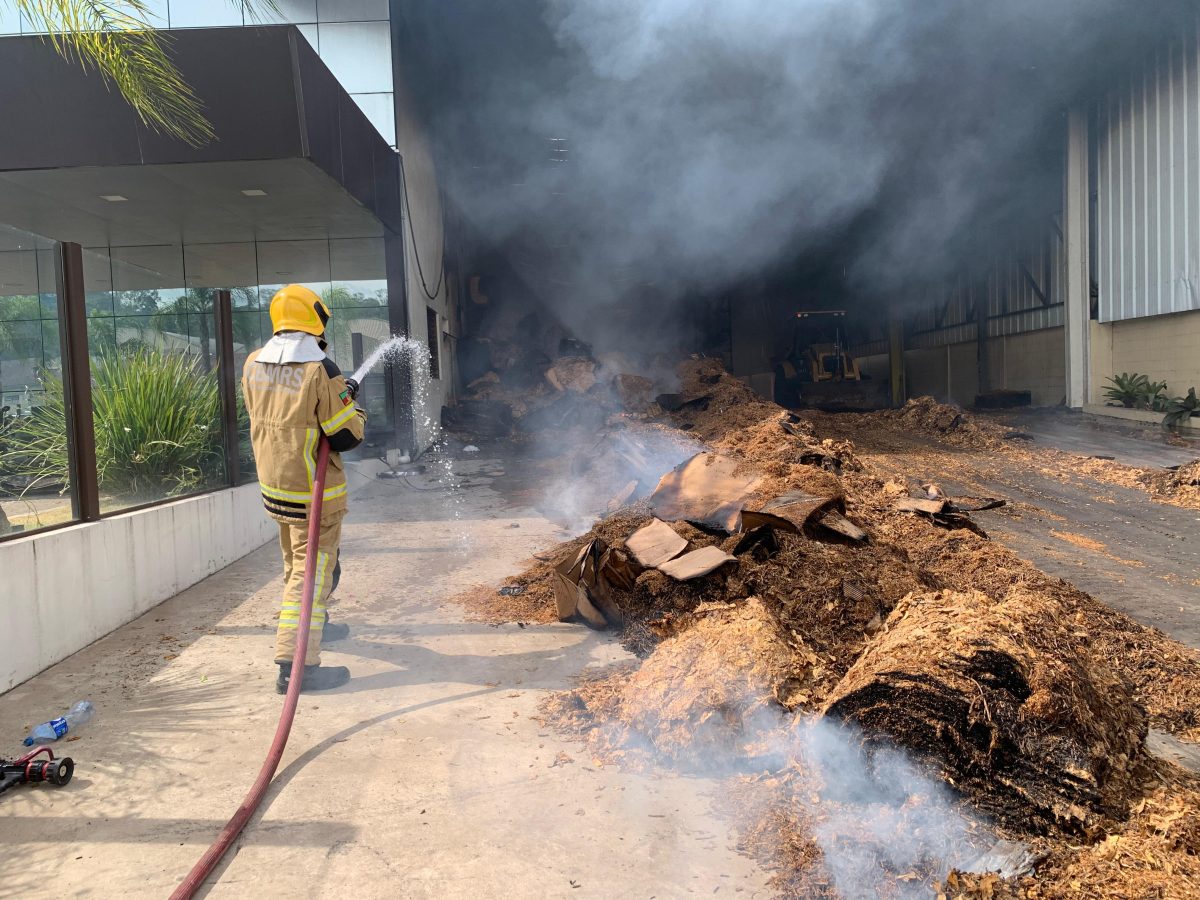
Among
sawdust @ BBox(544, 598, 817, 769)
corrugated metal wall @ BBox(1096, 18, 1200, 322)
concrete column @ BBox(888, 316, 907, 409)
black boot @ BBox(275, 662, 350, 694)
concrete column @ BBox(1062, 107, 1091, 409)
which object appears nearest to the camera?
sawdust @ BBox(544, 598, 817, 769)

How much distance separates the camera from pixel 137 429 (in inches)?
195

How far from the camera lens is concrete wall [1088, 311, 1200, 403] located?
35.9 feet

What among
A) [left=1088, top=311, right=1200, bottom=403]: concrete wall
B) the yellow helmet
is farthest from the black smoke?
the yellow helmet

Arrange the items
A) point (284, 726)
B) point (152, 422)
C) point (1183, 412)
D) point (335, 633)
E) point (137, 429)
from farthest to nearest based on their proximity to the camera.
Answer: point (1183, 412)
point (152, 422)
point (137, 429)
point (335, 633)
point (284, 726)

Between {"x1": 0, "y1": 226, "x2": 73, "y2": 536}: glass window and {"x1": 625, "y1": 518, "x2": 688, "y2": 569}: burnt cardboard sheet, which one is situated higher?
{"x1": 0, "y1": 226, "x2": 73, "y2": 536}: glass window

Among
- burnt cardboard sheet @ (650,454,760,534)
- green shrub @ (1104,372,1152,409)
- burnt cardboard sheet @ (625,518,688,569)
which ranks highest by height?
green shrub @ (1104,372,1152,409)

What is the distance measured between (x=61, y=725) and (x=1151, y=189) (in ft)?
46.5

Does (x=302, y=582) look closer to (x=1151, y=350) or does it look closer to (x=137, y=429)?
(x=137, y=429)

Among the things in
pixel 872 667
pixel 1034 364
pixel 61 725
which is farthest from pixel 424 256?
pixel 872 667

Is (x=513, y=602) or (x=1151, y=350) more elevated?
(x=1151, y=350)

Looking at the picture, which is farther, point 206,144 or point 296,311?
point 206,144

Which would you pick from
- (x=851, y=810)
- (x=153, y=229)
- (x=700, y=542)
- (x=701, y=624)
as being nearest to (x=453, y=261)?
(x=153, y=229)

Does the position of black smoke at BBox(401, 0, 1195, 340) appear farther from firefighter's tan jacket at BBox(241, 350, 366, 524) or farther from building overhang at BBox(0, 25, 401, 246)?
firefighter's tan jacket at BBox(241, 350, 366, 524)

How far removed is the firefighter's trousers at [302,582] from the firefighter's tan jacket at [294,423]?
0.08 meters
